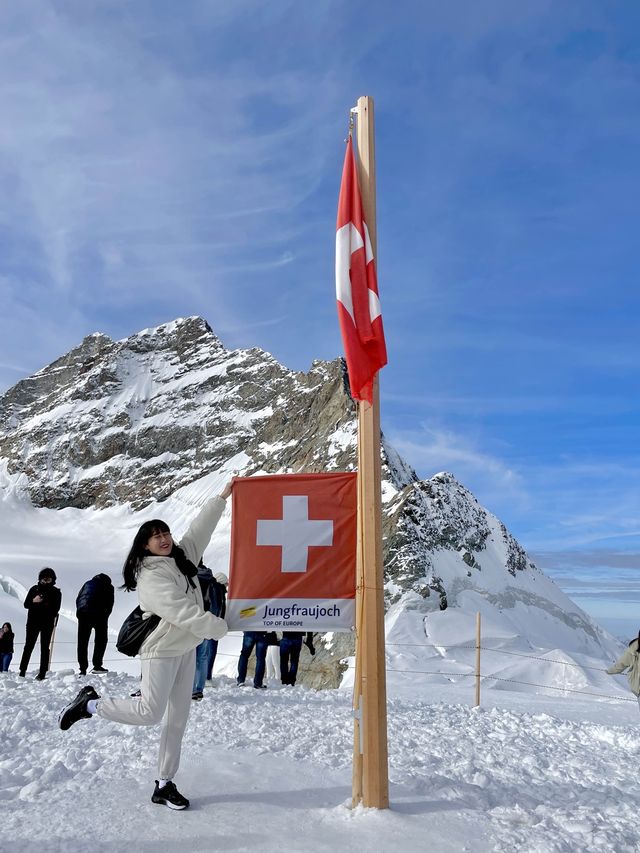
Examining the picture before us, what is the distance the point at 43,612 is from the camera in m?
10.9

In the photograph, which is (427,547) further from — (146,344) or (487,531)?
(146,344)

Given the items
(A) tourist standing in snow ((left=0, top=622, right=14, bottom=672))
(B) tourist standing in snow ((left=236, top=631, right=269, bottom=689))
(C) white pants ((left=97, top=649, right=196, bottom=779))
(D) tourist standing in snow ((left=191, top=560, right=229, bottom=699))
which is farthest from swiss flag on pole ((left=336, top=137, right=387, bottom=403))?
(A) tourist standing in snow ((left=0, top=622, right=14, bottom=672))

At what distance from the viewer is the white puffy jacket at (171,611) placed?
4.38 metres

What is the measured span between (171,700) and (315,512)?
1.76 metres

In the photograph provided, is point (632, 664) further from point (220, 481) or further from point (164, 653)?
point (220, 481)

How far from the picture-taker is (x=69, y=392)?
15188 centimetres

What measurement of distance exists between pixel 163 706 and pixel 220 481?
365 feet

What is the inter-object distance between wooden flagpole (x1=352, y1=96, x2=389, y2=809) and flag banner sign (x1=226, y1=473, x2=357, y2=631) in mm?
608

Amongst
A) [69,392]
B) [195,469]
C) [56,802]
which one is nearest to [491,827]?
[56,802]

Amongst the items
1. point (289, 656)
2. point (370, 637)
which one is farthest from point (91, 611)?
point (370, 637)

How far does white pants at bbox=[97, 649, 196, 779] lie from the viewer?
178 inches

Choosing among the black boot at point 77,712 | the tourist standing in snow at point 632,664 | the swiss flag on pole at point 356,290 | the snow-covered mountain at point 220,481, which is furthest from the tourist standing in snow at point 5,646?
the swiss flag on pole at point 356,290

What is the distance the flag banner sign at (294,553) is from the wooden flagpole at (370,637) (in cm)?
61

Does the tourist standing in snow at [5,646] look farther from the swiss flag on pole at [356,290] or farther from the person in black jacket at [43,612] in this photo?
the swiss flag on pole at [356,290]
